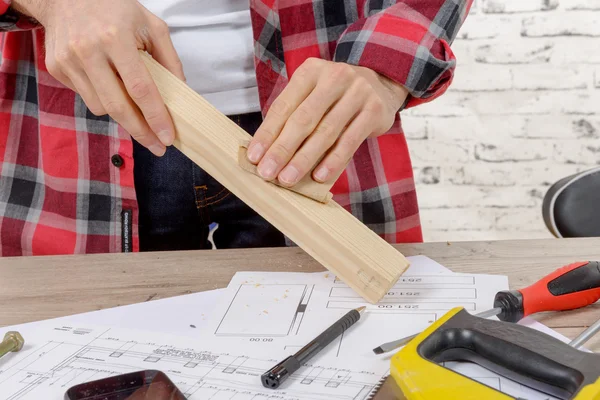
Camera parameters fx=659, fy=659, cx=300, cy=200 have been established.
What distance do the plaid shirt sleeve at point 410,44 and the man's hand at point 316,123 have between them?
0.07 meters

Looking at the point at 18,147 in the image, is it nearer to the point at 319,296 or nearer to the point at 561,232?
the point at 319,296

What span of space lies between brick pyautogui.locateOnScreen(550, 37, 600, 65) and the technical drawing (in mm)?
1345

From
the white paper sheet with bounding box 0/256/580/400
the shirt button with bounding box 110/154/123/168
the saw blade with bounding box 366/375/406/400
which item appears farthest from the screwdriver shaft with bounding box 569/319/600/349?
the shirt button with bounding box 110/154/123/168

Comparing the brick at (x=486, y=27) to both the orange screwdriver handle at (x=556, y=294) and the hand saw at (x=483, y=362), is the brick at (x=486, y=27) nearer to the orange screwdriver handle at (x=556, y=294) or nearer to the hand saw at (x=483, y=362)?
the orange screwdriver handle at (x=556, y=294)

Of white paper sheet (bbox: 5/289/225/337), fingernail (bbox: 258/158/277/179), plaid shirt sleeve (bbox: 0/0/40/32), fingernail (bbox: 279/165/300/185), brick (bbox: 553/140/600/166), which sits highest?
plaid shirt sleeve (bbox: 0/0/40/32)

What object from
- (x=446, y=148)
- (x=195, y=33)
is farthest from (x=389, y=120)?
(x=446, y=148)

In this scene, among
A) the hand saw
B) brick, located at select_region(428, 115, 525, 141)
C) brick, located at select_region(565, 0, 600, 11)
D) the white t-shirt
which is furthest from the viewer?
brick, located at select_region(428, 115, 525, 141)

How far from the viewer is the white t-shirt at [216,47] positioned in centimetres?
88

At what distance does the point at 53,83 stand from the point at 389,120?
1.64ft

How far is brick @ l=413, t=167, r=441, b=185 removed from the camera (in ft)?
6.31

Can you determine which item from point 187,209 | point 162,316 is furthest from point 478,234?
point 162,316

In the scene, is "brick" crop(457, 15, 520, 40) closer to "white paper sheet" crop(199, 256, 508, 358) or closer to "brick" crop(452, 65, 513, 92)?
"brick" crop(452, 65, 513, 92)

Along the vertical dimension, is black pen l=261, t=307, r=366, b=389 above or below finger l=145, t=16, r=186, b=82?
below

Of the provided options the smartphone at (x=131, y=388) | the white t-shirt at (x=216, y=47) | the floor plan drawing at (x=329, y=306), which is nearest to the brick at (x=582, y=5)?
the white t-shirt at (x=216, y=47)
